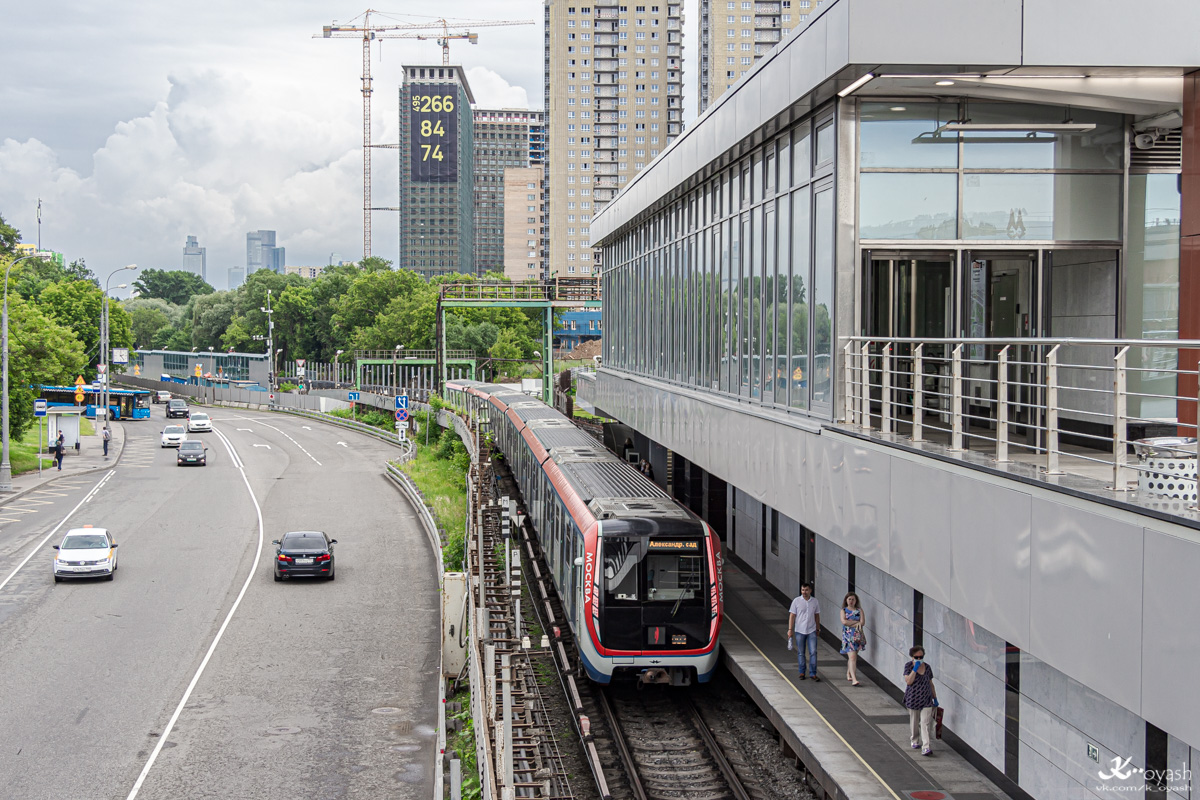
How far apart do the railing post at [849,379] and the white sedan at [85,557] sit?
69.5ft

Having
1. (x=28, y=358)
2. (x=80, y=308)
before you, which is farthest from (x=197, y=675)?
(x=80, y=308)

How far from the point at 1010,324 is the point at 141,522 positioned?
1216 inches

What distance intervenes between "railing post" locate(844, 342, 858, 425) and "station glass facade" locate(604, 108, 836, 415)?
0.87ft

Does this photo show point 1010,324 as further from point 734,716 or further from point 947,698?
point 734,716

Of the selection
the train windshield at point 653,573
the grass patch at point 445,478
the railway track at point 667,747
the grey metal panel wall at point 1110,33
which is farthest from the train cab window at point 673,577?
the grass patch at point 445,478

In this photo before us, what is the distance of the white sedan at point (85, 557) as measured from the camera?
27484mm

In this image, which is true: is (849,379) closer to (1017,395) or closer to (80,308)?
(1017,395)

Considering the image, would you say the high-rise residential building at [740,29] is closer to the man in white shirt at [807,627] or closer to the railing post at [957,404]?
the man in white shirt at [807,627]

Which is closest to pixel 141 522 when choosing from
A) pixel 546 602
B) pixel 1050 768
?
pixel 546 602

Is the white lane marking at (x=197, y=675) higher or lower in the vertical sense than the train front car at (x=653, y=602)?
lower

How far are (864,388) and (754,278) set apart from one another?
5.50 m

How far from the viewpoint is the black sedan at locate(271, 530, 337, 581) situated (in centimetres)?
2820

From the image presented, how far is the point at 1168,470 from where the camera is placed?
25.0 feet

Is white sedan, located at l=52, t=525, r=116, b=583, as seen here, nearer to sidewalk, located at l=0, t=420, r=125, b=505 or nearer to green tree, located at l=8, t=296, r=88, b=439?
sidewalk, located at l=0, t=420, r=125, b=505
